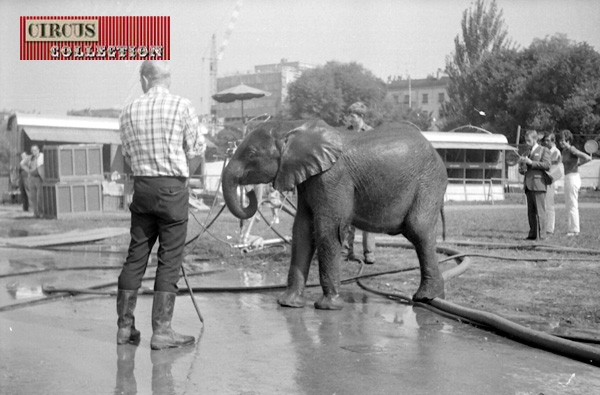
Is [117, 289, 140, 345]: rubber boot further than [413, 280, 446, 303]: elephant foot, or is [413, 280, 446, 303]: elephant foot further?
[413, 280, 446, 303]: elephant foot

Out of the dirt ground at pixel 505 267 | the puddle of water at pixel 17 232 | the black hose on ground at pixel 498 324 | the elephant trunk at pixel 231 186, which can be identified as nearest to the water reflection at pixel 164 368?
the black hose on ground at pixel 498 324

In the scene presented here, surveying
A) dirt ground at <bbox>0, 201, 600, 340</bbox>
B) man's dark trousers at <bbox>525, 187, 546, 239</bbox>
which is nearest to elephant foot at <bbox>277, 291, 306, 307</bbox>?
dirt ground at <bbox>0, 201, 600, 340</bbox>

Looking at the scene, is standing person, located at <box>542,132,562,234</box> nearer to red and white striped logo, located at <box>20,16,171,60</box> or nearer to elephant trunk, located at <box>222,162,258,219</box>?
red and white striped logo, located at <box>20,16,171,60</box>

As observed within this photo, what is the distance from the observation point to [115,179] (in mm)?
27922

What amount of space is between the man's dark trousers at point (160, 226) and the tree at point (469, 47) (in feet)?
195

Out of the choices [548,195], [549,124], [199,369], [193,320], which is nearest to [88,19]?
[193,320]

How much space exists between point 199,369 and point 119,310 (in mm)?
1032

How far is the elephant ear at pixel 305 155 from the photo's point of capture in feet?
23.6

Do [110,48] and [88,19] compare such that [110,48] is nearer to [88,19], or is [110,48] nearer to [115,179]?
[88,19]

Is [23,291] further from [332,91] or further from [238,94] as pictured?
[332,91]

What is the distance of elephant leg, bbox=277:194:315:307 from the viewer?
751 cm

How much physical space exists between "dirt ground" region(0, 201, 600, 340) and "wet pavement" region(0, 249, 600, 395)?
0.88 meters

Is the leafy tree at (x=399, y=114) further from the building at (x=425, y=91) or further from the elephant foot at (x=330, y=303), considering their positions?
the elephant foot at (x=330, y=303)

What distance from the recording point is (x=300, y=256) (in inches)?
299
